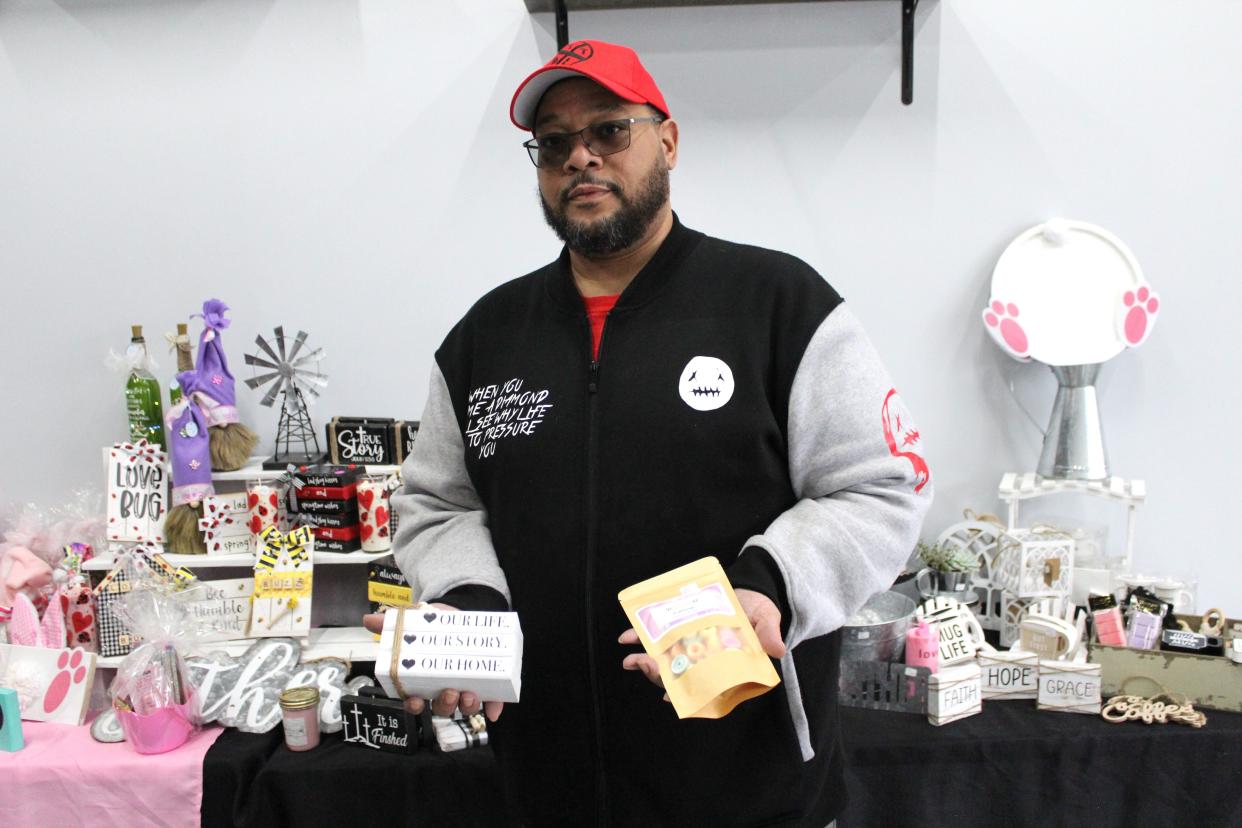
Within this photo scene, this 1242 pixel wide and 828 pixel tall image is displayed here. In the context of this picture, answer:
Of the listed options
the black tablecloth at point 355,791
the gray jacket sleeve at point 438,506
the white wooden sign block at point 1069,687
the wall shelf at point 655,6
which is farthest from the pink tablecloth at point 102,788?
the wall shelf at point 655,6

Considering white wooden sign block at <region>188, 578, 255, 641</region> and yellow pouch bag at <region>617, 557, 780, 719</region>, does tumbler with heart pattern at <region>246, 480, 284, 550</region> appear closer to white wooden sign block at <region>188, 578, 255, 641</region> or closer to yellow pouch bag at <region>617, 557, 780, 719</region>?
white wooden sign block at <region>188, 578, 255, 641</region>

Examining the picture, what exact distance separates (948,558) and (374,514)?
4.70 feet

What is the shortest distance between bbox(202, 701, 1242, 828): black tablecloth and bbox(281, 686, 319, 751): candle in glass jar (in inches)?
1.8

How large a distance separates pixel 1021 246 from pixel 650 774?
1.78 m

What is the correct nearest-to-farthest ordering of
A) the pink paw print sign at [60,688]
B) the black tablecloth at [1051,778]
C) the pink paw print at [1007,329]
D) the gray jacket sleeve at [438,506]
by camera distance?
the gray jacket sleeve at [438,506]
the black tablecloth at [1051,778]
the pink paw print sign at [60,688]
the pink paw print at [1007,329]

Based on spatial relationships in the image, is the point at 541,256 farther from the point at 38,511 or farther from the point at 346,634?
the point at 38,511

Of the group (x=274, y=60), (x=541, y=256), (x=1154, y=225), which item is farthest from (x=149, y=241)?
(x=1154, y=225)

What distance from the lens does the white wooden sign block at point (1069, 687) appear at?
185 centimetres

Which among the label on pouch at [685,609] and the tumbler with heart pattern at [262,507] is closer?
the label on pouch at [685,609]

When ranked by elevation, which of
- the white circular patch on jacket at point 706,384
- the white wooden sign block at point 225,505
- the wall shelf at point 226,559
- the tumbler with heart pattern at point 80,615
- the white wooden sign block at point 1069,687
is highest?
the white circular patch on jacket at point 706,384

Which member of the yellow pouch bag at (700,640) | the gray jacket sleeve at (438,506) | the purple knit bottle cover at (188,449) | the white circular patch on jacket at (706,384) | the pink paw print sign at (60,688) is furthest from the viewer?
the purple knit bottle cover at (188,449)

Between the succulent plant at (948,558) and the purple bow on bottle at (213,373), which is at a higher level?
the purple bow on bottle at (213,373)

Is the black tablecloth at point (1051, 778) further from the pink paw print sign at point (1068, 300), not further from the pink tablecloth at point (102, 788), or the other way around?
the pink tablecloth at point (102, 788)

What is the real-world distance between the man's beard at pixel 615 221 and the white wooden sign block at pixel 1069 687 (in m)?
1.35
